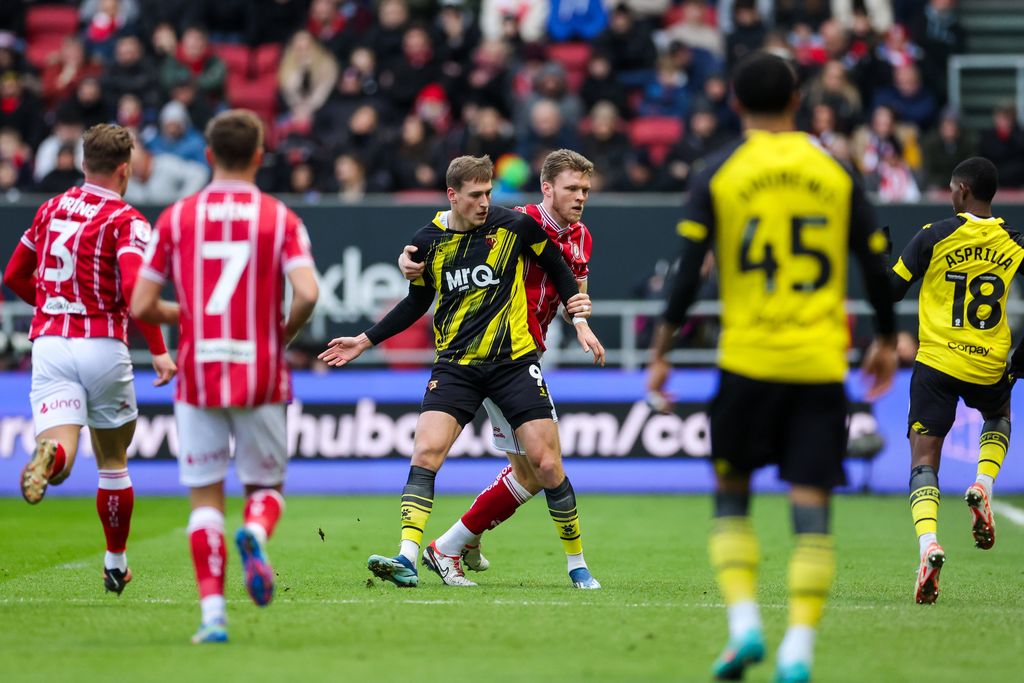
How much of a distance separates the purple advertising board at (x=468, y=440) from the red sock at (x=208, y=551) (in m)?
9.81

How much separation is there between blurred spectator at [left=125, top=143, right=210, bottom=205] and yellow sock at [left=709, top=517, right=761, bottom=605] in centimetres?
1416

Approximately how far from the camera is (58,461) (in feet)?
25.6

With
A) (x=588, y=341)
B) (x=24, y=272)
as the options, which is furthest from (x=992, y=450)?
(x=24, y=272)

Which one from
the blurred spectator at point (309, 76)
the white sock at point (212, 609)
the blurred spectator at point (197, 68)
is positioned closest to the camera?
the white sock at point (212, 609)

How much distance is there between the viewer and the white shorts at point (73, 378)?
26.3ft

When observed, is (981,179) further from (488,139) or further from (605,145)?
(488,139)

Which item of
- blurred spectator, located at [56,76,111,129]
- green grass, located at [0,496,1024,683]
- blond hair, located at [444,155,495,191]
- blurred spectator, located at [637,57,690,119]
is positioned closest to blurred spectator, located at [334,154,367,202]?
blurred spectator, located at [56,76,111,129]

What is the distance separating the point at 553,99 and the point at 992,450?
11.8 metres

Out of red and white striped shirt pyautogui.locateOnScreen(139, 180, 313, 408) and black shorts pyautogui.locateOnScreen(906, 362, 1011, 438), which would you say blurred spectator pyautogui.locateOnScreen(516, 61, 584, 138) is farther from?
red and white striped shirt pyautogui.locateOnScreen(139, 180, 313, 408)

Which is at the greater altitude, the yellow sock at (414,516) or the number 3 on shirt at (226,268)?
the number 3 on shirt at (226,268)

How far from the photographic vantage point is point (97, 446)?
27.2ft

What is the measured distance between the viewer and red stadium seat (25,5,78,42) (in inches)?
947

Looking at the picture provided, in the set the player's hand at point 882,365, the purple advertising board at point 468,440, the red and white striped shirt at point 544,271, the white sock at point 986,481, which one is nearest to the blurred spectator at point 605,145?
the purple advertising board at point 468,440

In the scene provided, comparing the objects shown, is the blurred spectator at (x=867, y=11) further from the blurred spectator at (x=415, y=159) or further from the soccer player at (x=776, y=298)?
the soccer player at (x=776, y=298)
